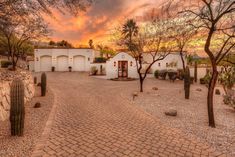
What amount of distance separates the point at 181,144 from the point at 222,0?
19.8 ft

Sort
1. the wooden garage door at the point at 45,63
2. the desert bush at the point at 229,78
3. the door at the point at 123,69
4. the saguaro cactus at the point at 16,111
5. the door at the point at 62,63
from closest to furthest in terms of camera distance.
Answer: the saguaro cactus at the point at 16,111, the desert bush at the point at 229,78, the door at the point at 123,69, the wooden garage door at the point at 45,63, the door at the point at 62,63

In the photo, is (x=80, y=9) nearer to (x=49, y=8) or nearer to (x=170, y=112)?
(x=49, y=8)

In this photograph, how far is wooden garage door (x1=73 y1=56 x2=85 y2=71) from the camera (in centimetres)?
3617

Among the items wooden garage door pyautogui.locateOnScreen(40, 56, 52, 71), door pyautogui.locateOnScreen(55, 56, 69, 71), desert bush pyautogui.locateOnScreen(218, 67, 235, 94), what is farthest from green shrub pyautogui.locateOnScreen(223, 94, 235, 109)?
wooden garage door pyautogui.locateOnScreen(40, 56, 52, 71)

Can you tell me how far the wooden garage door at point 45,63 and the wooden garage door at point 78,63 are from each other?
4698mm

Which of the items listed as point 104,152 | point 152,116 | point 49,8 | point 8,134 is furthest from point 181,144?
point 49,8

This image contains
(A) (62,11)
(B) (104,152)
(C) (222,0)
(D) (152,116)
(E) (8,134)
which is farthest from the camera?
(D) (152,116)

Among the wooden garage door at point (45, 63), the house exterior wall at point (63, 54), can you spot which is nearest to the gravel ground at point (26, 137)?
the house exterior wall at point (63, 54)

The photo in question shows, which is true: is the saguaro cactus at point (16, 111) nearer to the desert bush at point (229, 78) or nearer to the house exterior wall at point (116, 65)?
the desert bush at point (229, 78)

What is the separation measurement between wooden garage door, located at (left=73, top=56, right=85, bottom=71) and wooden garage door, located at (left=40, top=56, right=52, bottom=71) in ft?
15.4

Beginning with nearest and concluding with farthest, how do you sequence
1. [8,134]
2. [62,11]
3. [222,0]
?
[8,134]
[62,11]
[222,0]

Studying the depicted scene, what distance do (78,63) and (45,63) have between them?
6194 millimetres

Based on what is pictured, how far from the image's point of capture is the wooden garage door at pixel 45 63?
116 feet

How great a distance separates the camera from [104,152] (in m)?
5.20
